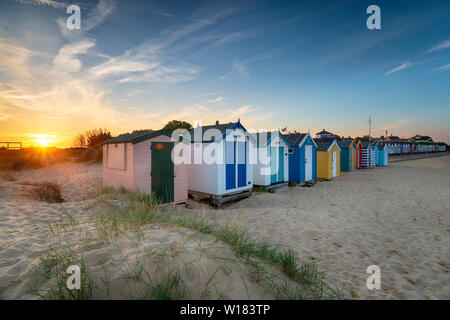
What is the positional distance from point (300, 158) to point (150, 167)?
10.0 meters

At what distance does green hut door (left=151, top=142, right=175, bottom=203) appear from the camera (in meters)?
8.45

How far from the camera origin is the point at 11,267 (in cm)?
271

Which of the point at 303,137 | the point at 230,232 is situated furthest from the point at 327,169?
the point at 230,232

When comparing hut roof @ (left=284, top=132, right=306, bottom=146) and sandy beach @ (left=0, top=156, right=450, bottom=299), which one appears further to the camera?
hut roof @ (left=284, top=132, right=306, bottom=146)

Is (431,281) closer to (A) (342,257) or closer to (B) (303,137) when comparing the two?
(A) (342,257)

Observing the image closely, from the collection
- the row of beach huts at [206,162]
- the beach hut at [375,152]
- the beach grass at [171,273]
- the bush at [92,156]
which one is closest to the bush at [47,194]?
the row of beach huts at [206,162]

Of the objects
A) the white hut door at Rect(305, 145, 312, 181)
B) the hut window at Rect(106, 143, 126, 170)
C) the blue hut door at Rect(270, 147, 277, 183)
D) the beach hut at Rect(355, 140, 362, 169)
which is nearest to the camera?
the hut window at Rect(106, 143, 126, 170)

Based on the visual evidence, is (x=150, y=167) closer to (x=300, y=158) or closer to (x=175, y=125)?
(x=300, y=158)

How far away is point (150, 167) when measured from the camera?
27.5 feet

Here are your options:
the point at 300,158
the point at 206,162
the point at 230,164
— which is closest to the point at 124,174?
the point at 206,162

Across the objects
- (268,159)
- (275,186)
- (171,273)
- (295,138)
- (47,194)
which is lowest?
(275,186)

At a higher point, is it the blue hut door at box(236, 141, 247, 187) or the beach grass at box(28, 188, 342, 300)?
the blue hut door at box(236, 141, 247, 187)

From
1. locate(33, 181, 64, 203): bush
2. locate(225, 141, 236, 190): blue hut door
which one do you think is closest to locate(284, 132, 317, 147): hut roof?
locate(225, 141, 236, 190): blue hut door

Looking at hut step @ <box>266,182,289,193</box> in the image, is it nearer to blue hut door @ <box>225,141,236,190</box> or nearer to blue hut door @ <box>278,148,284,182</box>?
blue hut door @ <box>278,148,284,182</box>
